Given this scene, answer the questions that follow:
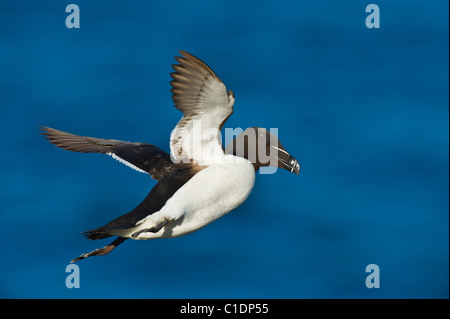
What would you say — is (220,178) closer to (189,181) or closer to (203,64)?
(189,181)

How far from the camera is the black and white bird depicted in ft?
37.4

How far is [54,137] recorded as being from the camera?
13.8m

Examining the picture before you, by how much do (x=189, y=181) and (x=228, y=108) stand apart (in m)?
0.84

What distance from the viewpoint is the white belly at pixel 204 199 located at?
11.6m

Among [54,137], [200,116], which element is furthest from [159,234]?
[54,137]

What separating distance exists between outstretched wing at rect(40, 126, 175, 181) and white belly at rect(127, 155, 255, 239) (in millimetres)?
589

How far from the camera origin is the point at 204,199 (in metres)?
11.8

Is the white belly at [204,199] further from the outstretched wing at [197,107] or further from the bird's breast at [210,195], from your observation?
the outstretched wing at [197,107]

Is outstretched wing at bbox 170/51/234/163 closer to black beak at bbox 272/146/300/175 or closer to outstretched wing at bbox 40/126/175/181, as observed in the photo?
outstretched wing at bbox 40/126/175/181

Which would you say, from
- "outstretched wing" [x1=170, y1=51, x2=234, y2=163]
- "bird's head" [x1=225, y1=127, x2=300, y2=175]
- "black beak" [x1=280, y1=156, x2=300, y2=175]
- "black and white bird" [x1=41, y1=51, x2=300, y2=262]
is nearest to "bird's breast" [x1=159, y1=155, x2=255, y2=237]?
"black and white bird" [x1=41, y1=51, x2=300, y2=262]

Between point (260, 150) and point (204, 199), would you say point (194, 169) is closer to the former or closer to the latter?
point (204, 199)

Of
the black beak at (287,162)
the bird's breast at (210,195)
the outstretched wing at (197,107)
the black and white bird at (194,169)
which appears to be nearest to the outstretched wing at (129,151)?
the black and white bird at (194,169)

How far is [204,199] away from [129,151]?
5.29 feet

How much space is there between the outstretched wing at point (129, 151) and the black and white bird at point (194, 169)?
16mm
